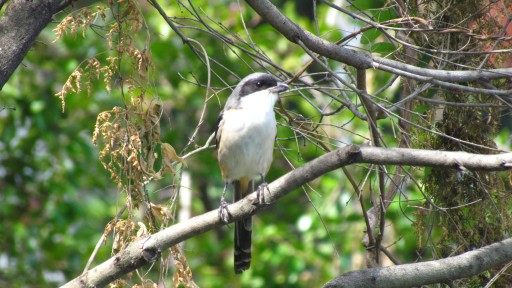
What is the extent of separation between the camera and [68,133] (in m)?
8.33

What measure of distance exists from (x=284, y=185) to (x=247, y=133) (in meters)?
2.04

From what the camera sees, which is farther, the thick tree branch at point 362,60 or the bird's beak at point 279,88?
the bird's beak at point 279,88

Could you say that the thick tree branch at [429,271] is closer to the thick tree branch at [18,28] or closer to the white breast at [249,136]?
the thick tree branch at [18,28]

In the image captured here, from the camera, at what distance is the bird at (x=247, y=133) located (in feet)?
17.0

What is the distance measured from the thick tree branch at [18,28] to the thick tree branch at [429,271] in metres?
1.80

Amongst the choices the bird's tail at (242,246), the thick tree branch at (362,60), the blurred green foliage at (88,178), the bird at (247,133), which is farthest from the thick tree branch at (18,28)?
the blurred green foliage at (88,178)

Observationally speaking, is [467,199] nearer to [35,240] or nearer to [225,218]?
[225,218]

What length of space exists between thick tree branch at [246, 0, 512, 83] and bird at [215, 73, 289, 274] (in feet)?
4.89

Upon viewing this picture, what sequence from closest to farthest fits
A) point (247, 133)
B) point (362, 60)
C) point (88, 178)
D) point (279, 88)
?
point (362, 60) → point (279, 88) → point (247, 133) → point (88, 178)

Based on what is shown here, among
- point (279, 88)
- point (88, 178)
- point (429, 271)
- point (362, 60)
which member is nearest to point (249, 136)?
point (279, 88)

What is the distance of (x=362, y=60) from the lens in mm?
3412

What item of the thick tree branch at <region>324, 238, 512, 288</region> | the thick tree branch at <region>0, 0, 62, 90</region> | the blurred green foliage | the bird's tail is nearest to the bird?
the bird's tail

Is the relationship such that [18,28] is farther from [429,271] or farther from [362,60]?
[429,271]

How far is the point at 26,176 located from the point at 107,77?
5331 millimetres
